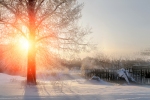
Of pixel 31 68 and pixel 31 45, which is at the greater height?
pixel 31 45

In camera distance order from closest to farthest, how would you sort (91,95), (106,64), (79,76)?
(91,95) → (79,76) → (106,64)

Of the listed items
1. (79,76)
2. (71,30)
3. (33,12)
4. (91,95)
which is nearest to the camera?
(91,95)

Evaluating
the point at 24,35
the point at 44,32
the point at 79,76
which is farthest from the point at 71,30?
the point at 79,76

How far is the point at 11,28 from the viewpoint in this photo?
13.6 metres

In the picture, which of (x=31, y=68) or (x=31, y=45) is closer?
(x=31, y=68)

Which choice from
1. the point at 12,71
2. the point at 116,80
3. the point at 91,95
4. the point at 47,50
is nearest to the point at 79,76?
the point at 116,80

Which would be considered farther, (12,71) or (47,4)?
(12,71)

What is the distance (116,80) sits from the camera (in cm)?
2080

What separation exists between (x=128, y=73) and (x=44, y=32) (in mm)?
9677

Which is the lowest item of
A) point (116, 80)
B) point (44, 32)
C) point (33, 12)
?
point (116, 80)

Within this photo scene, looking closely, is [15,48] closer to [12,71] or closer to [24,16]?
[24,16]

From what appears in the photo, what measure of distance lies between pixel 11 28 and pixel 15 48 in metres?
1.65

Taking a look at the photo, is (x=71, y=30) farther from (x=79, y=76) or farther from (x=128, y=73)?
(x=79, y=76)

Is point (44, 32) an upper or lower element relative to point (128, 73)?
upper
